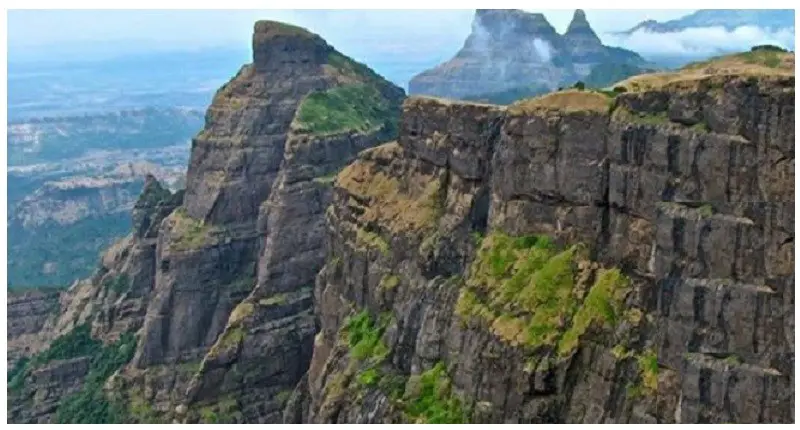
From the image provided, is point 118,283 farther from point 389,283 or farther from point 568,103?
point 568,103

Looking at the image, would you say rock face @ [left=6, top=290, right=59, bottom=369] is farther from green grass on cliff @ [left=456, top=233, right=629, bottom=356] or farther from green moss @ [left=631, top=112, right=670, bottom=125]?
green moss @ [left=631, top=112, right=670, bottom=125]

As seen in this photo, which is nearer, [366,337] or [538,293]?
[538,293]

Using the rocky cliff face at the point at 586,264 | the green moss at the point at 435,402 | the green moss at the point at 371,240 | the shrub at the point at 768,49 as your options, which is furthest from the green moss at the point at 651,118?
the green moss at the point at 371,240

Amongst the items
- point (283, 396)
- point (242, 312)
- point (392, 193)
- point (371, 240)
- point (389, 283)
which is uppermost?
point (392, 193)

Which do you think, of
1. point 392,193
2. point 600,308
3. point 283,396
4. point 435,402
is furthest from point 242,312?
point 600,308

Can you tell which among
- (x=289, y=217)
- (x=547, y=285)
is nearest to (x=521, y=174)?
(x=547, y=285)

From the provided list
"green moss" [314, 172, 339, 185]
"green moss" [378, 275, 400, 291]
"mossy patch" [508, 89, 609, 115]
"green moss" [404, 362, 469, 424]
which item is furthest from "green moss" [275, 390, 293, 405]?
"mossy patch" [508, 89, 609, 115]
